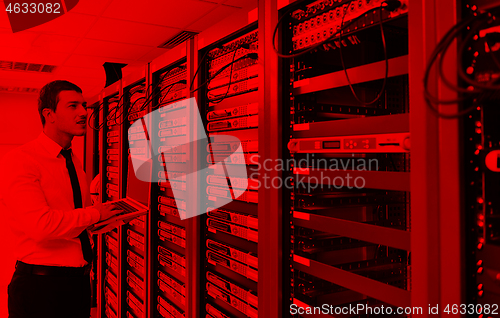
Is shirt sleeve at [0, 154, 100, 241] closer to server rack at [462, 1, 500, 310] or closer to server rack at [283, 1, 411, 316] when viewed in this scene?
server rack at [283, 1, 411, 316]

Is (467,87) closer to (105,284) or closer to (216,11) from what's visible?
(216,11)

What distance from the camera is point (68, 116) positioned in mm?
1969

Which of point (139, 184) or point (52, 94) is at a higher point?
point (52, 94)

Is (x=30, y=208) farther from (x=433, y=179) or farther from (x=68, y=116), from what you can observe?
(x=433, y=179)

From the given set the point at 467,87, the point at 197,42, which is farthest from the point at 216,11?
the point at 467,87

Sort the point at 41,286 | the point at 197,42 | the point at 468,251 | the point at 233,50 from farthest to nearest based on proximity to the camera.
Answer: the point at 41,286 → the point at 197,42 → the point at 233,50 → the point at 468,251

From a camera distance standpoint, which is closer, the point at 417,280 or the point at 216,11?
the point at 417,280

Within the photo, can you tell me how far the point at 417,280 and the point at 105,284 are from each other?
2.94 meters

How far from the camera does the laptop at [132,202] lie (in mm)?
1841

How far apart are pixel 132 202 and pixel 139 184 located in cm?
22

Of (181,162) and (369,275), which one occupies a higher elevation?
(181,162)

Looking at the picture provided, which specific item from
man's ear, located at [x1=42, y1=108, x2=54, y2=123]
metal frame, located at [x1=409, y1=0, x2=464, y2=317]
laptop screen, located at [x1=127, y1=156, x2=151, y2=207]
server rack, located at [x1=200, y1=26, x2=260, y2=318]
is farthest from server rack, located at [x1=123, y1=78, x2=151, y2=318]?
metal frame, located at [x1=409, y1=0, x2=464, y2=317]

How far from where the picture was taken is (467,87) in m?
0.80

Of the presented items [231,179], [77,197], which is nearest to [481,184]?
[231,179]
